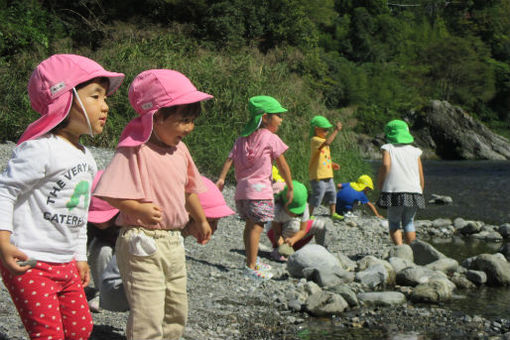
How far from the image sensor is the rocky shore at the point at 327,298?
3.73 metres

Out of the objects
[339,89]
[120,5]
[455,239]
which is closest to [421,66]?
[339,89]

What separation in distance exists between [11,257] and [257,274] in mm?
3038

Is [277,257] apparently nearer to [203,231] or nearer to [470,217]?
[203,231]

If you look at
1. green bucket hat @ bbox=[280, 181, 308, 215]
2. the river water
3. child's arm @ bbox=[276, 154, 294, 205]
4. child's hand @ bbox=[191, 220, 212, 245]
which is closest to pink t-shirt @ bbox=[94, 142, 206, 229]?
child's hand @ bbox=[191, 220, 212, 245]

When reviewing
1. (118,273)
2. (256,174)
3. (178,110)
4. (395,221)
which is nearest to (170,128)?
(178,110)

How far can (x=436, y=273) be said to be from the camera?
17.1 feet

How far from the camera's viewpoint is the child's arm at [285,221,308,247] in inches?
238

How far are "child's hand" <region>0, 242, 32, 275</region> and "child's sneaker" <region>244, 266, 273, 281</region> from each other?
298cm

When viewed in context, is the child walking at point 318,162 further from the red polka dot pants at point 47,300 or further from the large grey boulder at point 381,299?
the red polka dot pants at point 47,300

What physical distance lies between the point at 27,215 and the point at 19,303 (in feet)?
1.04

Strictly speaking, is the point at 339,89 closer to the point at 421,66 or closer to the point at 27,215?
the point at 421,66

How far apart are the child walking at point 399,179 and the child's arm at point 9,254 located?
14.4ft

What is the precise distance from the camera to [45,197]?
89.1 inches

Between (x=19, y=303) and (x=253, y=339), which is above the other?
(x=19, y=303)
